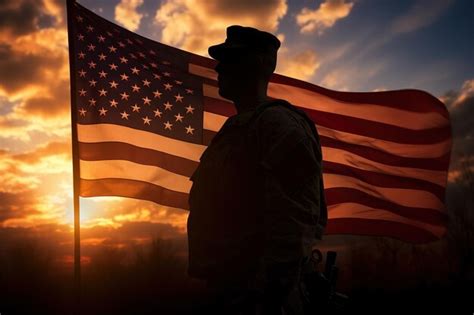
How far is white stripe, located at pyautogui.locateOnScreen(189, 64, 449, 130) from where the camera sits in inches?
256

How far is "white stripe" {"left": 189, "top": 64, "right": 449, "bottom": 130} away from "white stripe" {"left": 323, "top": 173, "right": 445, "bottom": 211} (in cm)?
101

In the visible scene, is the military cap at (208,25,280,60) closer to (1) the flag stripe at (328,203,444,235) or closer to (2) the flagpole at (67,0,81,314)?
(2) the flagpole at (67,0,81,314)

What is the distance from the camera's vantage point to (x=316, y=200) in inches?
92.7

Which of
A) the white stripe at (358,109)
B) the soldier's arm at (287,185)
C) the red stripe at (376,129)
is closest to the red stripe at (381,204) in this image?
the red stripe at (376,129)

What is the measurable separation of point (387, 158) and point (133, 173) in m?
3.86

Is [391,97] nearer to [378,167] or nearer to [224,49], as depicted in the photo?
[378,167]

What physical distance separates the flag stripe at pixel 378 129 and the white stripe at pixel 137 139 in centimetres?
91

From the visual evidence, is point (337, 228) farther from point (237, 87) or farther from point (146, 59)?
point (237, 87)

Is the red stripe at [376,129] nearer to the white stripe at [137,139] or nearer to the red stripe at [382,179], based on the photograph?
the red stripe at [382,179]

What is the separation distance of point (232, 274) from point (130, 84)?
3.91 meters

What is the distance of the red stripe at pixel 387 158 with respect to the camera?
257 inches

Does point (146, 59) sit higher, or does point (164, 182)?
point (146, 59)

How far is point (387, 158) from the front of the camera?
6.61m

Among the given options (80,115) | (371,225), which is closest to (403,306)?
(371,225)
